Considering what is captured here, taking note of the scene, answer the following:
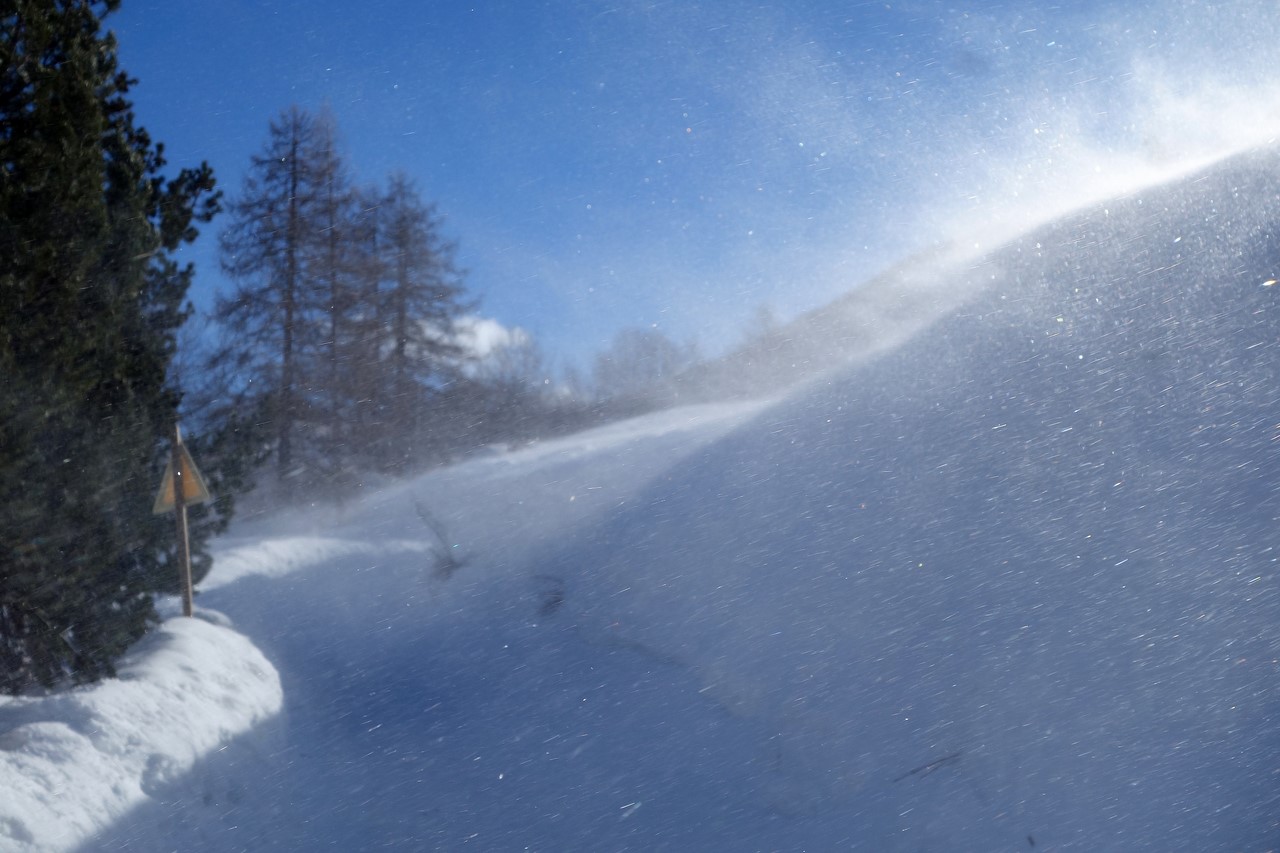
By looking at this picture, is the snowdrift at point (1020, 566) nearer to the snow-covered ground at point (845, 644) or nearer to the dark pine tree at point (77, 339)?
the snow-covered ground at point (845, 644)

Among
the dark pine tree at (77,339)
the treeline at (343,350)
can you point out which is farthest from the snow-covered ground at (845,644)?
the treeline at (343,350)

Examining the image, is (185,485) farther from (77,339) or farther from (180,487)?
(77,339)

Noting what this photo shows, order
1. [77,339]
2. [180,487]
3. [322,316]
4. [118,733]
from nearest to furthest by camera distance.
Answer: [118,733] < [77,339] < [180,487] < [322,316]

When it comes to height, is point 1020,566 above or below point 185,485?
below

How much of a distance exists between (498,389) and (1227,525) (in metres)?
16.0

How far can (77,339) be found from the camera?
6.98 metres

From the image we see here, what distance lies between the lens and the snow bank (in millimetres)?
5184

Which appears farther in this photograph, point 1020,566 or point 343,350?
point 343,350

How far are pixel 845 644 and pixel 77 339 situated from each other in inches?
216

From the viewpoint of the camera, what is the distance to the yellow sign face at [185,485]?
29.2ft

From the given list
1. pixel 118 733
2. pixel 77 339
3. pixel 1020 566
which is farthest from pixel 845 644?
pixel 77 339

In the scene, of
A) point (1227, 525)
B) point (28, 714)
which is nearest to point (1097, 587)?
point (1227, 525)

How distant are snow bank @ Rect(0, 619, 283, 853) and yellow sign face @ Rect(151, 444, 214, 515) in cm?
112

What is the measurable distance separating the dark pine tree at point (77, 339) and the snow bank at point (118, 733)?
0.46 m
